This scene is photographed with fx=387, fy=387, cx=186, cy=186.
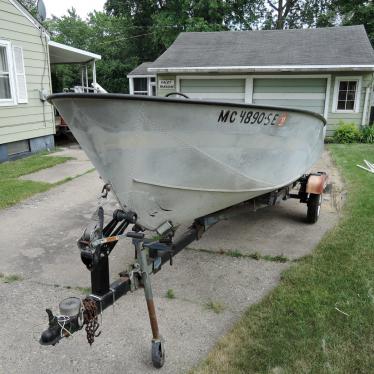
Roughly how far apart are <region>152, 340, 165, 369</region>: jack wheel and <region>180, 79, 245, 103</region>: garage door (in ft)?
36.4

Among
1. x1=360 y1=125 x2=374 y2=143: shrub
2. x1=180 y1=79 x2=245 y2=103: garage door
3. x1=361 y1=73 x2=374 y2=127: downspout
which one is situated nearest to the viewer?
x1=360 y1=125 x2=374 y2=143: shrub

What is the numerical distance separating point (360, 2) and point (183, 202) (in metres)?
25.8

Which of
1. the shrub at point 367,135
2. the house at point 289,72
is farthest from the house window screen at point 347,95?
the shrub at point 367,135

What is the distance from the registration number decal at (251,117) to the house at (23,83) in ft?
24.0

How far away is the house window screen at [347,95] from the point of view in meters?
12.0

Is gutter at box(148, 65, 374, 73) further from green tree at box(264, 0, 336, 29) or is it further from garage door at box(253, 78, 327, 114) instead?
green tree at box(264, 0, 336, 29)

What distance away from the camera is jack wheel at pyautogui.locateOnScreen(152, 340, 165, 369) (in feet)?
7.66

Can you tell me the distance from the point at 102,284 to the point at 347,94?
11.8 meters

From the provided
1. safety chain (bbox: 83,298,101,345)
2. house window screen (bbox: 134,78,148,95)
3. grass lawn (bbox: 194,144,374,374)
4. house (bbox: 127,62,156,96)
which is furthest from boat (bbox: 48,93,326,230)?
house window screen (bbox: 134,78,148,95)

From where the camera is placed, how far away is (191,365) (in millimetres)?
2412

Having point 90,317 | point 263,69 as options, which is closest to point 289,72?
point 263,69

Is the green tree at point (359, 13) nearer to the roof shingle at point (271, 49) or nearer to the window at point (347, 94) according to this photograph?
the roof shingle at point (271, 49)

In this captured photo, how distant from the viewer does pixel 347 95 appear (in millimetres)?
12133

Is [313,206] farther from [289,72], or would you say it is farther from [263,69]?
[289,72]
